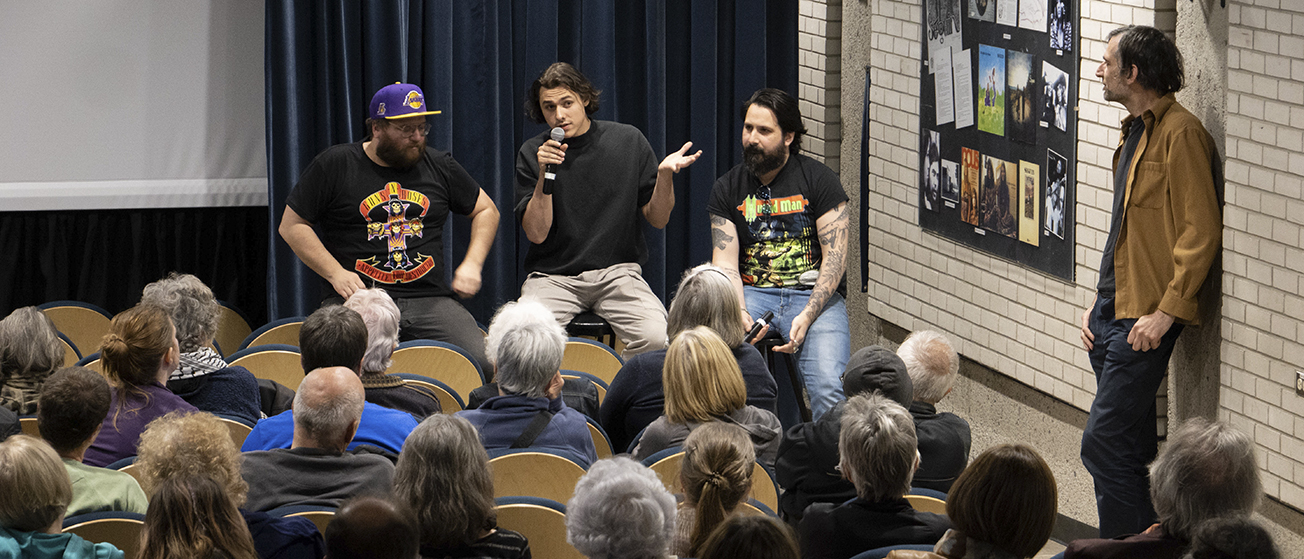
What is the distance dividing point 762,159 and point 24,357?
8.71 feet

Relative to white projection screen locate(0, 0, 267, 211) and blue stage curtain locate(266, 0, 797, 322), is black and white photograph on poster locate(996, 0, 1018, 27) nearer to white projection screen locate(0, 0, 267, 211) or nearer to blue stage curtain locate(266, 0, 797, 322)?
blue stage curtain locate(266, 0, 797, 322)

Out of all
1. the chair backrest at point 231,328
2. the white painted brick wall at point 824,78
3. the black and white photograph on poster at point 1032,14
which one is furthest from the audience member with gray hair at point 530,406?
the white painted brick wall at point 824,78

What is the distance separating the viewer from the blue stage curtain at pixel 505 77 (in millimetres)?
5656

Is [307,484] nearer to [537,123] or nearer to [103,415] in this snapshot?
[103,415]

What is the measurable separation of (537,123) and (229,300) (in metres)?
1.62

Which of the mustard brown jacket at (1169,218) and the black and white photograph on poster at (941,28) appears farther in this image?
Answer: the black and white photograph on poster at (941,28)

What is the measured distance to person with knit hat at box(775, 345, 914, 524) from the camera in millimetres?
3068

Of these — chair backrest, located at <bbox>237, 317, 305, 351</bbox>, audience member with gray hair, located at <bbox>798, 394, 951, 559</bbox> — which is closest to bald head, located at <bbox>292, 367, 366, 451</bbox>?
audience member with gray hair, located at <bbox>798, 394, 951, 559</bbox>

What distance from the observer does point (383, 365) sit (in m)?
3.75

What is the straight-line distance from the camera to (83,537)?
251 cm

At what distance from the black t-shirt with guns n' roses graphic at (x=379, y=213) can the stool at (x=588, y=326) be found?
537 millimetres

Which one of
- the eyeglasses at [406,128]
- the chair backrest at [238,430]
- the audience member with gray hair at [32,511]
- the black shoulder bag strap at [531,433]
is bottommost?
the chair backrest at [238,430]

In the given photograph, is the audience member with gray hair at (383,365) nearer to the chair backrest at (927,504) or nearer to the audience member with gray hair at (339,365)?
the audience member with gray hair at (339,365)

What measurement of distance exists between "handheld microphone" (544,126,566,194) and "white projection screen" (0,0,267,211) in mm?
1521
